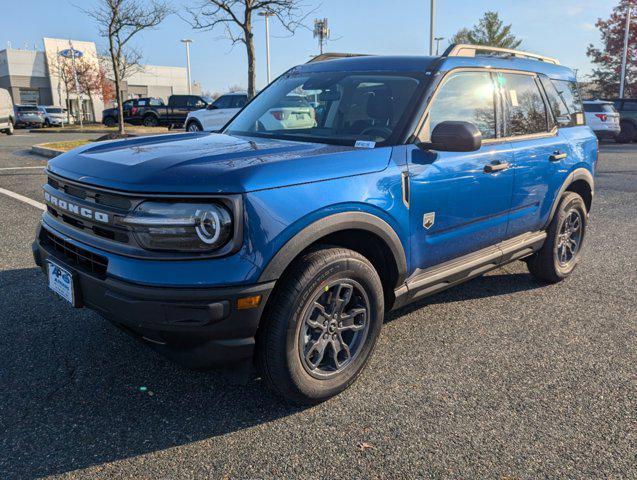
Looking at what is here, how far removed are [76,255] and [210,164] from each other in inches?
34.3

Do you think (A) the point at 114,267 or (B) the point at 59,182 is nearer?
(A) the point at 114,267

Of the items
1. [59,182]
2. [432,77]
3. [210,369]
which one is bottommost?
[210,369]

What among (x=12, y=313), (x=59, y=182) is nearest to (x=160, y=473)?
(x=59, y=182)

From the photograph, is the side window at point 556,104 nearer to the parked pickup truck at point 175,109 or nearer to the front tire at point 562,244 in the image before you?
the front tire at point 562,244

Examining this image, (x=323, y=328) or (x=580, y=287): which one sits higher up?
A: (x=323, y=328)

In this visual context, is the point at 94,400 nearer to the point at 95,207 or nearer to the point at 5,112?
the point at 95,207

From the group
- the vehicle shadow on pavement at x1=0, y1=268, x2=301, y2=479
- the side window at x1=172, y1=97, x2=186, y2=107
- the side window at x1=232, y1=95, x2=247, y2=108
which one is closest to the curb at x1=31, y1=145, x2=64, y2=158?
the side window at x1=232, y1=95, x2=247, y2=108

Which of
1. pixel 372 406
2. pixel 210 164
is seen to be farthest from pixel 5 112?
pixel 372 406

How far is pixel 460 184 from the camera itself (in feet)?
10.9

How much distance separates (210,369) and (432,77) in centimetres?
221

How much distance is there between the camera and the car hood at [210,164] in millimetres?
2369

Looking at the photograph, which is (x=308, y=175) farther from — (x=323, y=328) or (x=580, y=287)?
(x=580, y=287)

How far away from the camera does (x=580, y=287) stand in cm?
468

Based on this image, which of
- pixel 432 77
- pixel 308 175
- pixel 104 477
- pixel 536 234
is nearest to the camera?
pixel 104 477
